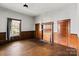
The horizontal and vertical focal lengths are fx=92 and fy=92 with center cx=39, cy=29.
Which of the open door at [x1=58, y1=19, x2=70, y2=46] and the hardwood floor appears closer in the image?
the open door at [x1=58, y1=19, x2=70, y2=46]

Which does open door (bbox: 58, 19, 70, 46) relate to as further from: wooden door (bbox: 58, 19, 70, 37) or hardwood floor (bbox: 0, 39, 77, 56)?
hardwood floor (bbox: 0, 39, 77, 56)

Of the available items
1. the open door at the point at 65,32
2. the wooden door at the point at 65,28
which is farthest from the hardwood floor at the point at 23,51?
the wooden door at the point at 65,28

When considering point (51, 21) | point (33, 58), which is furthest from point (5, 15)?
point (51, 21)

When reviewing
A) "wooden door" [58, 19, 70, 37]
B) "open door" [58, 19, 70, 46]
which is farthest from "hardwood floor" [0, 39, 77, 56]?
"wooden door" [58, 19, 70, 37]

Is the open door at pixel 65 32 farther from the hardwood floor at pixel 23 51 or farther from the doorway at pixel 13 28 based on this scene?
the doorway at pixel 13 28

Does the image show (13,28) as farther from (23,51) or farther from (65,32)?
(65,32)

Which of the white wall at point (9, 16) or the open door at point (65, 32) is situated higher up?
the white wall at point (9, 16)

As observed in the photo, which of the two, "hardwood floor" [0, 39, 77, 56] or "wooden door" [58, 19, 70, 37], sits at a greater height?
"wooden door" [58, 19, 70, 37]

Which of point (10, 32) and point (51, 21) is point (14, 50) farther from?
point (51, 21)

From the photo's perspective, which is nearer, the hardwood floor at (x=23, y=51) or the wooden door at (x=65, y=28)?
the wooden door at (x=65, y=28)

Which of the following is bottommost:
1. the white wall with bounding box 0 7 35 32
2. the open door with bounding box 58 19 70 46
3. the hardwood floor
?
the hardwood floor

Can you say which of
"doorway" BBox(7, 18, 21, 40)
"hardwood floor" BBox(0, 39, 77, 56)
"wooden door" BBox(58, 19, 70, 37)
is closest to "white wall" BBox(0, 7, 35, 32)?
"doorway" BBox(7, 18, 21, 40)

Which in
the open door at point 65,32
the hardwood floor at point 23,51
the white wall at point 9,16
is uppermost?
the white wall at point 9,16

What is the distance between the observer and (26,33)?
1997 millimetres
